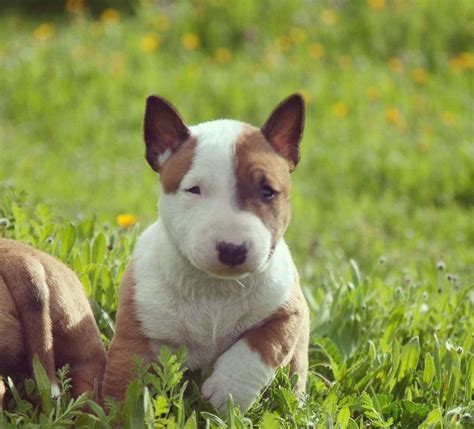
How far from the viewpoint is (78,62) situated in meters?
9.87

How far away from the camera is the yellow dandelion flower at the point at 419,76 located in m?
10.4

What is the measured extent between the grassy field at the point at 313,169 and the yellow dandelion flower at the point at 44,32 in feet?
0.13

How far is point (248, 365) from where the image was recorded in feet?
11.2

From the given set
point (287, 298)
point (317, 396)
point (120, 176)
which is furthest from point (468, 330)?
point (120, 176)

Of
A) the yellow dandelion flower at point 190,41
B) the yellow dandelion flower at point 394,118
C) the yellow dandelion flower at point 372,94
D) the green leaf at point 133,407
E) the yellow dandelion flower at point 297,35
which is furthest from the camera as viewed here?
the yellow dandelion flower at point 297,35

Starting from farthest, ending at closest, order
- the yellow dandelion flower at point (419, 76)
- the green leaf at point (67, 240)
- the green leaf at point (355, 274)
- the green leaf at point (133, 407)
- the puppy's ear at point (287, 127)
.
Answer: the yellow dandelion flower at point (419, 76) < the green leaf at point (355, 274) < the green leaf at point (67, 240) < the puppy's ear at point (287, 127) < the green leaf at point (133, 407)

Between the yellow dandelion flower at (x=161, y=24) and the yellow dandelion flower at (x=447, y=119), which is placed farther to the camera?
the yellow dandelion flower at (x=161, y=24)

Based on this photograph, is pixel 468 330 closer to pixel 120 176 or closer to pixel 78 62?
pixel 120 176

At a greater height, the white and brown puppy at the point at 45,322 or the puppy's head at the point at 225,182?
the puppy's head at the point at 225,182

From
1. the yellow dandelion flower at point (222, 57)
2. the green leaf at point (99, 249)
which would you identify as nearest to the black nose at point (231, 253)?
the green leaf at point (99, 249)

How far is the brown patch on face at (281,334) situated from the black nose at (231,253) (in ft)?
1.31

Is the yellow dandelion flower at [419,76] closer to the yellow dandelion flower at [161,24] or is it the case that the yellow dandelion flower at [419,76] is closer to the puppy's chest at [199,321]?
the yellow dandelion flower at [161,24]

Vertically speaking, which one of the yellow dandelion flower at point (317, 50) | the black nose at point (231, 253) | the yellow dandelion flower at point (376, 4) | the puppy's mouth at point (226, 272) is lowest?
the yellow dandelion flower at point (317, 50)

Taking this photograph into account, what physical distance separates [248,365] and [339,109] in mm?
6439
